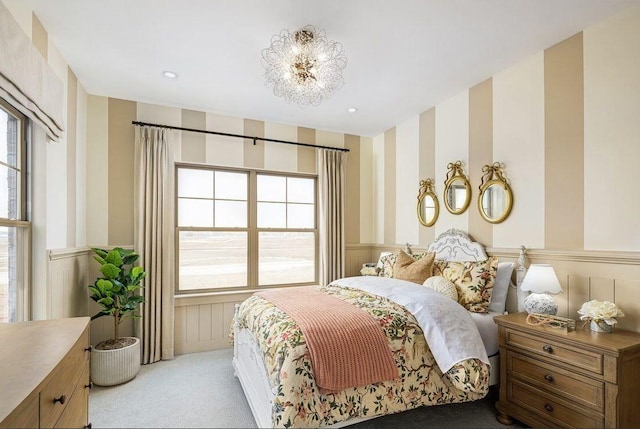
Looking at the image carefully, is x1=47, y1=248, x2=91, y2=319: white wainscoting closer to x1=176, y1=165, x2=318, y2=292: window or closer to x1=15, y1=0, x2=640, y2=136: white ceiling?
x1=176, y1=165, x2=318, y2=292: window

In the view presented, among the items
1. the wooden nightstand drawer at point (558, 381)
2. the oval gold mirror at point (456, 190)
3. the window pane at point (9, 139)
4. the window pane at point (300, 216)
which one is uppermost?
the window pane at point (9, 139)

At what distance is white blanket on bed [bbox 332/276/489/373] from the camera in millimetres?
1960

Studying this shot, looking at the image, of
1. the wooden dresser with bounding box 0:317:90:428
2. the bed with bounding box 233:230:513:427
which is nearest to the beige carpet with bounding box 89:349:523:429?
the bed with bounding box 233:230:513:427

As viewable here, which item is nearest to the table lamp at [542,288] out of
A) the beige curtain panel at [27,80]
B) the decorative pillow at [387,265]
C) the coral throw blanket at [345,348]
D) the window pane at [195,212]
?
the coral throw blanket at [345,348]

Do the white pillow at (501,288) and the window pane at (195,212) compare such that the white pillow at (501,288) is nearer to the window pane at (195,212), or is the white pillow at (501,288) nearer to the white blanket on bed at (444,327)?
the white blanket on bed at (444,327)

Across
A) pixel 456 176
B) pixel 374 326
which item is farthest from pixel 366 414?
pixel 456 176

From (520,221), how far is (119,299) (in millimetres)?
3536

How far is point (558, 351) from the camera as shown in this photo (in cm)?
188

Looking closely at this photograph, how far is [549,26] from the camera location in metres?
2.15

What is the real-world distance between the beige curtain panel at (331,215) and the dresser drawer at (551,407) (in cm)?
228

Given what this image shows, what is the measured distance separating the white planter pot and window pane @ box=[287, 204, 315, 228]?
6.99ft

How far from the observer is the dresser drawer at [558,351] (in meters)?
1.72

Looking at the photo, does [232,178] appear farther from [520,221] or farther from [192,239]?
[520,221]

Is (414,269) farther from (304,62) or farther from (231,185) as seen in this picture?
(231,185)
